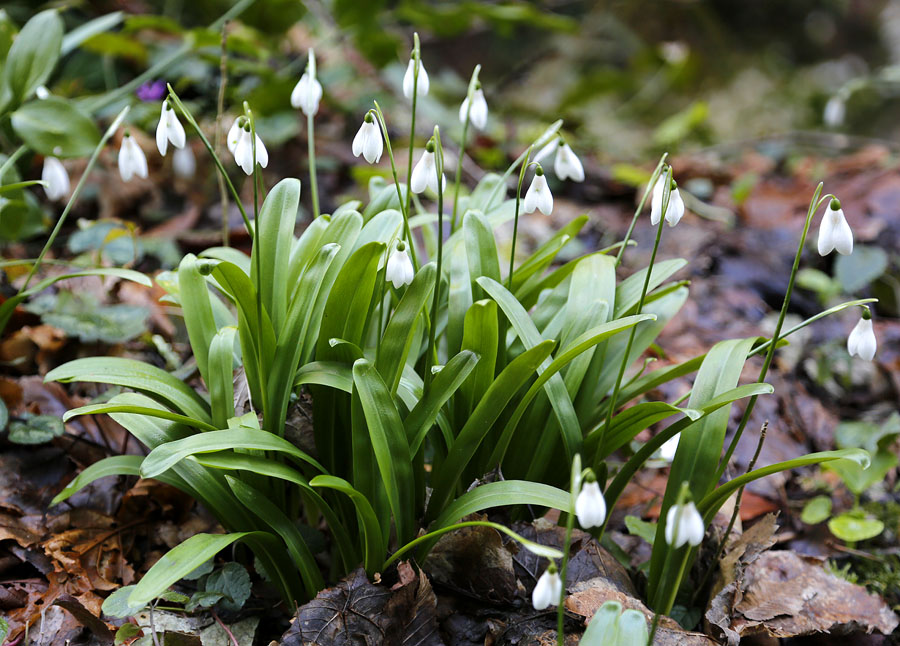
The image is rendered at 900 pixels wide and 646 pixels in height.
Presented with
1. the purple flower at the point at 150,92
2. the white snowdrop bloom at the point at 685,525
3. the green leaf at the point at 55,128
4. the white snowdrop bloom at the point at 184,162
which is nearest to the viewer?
the white snowdrop bloom at the point at 685,525

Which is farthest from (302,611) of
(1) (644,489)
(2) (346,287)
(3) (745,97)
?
(3) (745,97)

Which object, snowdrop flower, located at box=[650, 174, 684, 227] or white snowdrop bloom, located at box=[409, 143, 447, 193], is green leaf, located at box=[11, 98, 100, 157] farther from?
snowdrop flower, located at box=[650, 174, 684, 227]

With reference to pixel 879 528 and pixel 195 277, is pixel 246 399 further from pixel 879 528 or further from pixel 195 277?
pixel 879 528

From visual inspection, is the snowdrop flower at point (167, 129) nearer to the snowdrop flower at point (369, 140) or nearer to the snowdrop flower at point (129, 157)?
the snowdrop flower at point (129, 157)

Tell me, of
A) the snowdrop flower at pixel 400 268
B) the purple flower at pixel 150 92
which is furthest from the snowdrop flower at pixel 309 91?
the purple flower at pixel 150 92

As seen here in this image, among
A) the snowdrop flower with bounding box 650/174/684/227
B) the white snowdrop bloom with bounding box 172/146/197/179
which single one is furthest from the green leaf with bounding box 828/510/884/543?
the white snowdrop bloom with bounding box 172/146/197/179

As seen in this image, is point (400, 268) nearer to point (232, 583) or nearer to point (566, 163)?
point (566, 163)
